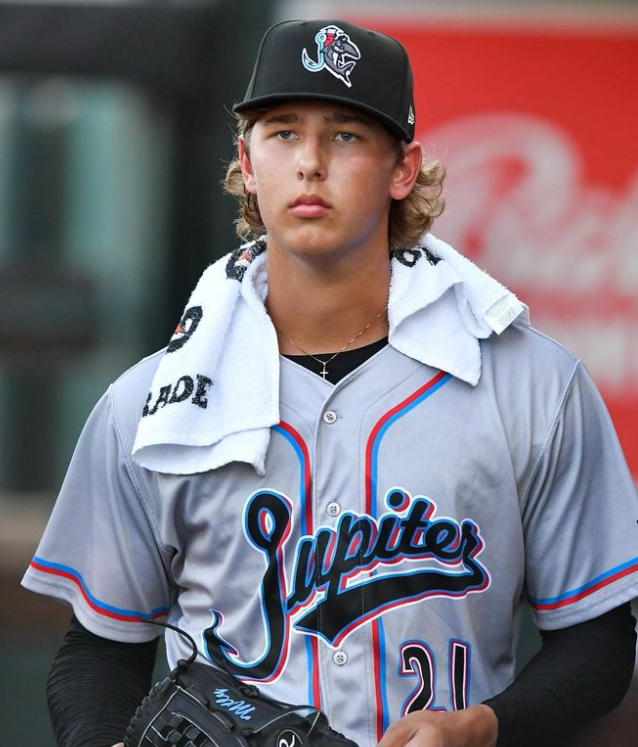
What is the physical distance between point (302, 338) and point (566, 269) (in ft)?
10.1

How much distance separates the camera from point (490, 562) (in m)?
2.42

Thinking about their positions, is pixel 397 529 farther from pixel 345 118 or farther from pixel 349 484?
pixel 345 118

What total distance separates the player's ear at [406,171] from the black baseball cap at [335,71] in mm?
48

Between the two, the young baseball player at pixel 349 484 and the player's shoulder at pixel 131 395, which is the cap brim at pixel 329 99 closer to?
the young baseball player at pixel 349 484

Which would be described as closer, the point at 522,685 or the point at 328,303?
the point at 522,685

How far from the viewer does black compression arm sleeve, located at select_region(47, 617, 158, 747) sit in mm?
2428

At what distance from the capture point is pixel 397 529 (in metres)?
2.39

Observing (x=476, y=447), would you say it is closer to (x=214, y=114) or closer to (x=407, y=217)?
(x=407, y=217)

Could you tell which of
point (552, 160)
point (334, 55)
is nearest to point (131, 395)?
point (334, 55)

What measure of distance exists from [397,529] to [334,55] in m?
0.85

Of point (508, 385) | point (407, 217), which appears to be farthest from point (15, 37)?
point (508, 385)

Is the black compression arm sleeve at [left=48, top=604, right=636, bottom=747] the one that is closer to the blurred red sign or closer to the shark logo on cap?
the shark logo on cap

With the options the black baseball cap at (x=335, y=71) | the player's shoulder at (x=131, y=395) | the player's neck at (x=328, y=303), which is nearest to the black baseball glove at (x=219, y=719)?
the player's shoulder at (x=131, y=395)

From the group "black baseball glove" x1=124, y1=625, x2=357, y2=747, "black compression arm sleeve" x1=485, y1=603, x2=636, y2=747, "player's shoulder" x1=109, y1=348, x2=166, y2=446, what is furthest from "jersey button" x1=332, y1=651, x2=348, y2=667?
"player's shoulder" x1=109, y1=348, x2=166, y2=446
